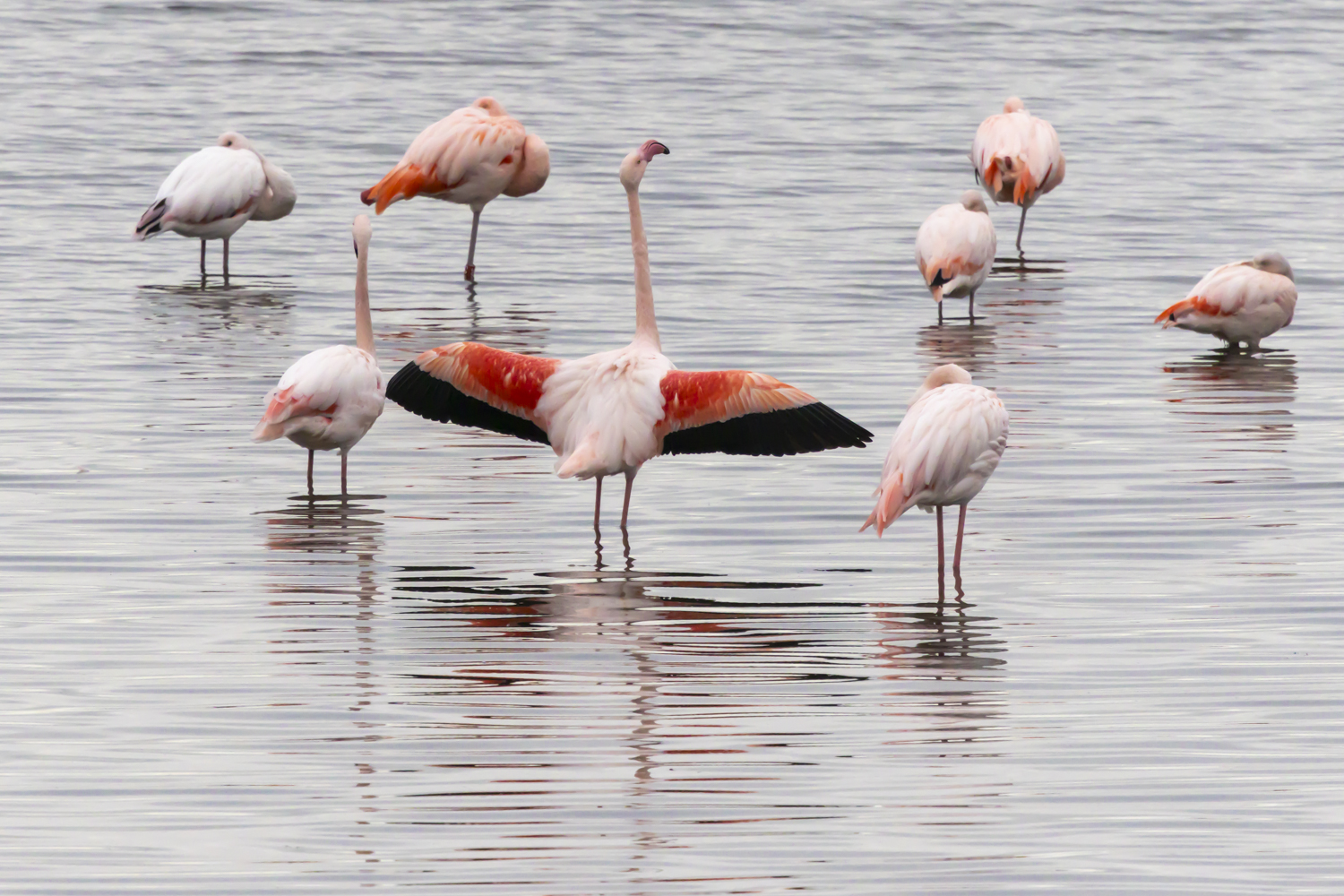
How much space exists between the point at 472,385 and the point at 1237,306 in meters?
6.18

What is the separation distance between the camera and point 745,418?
8.82 metres

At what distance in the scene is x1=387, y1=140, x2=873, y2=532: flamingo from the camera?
8742 mm

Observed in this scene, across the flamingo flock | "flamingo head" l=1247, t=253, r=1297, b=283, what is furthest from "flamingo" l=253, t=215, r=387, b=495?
A: "flamingo head" l=1247, t=253, r=1297, b=283

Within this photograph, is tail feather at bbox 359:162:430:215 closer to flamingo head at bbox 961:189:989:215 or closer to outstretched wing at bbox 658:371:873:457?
flamingo head at bbox 961:189:989:215

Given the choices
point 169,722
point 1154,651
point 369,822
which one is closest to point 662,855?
point 369,822

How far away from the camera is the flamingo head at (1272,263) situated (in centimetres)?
1390

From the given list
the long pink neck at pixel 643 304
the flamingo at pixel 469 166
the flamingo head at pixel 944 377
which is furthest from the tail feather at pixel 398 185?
the flamingo head at pixel 944 377

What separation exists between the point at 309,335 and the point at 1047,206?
8975 mm

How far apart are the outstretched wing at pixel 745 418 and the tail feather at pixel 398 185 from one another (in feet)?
25.8

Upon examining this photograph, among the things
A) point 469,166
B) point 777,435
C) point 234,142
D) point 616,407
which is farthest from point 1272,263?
point 234,142

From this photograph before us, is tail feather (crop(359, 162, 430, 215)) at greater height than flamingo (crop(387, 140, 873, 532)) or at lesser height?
greater

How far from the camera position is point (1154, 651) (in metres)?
7.36

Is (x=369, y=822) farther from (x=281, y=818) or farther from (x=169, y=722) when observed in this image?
(x=169, y=722)

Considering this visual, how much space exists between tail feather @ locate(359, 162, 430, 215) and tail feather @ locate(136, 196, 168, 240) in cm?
153
